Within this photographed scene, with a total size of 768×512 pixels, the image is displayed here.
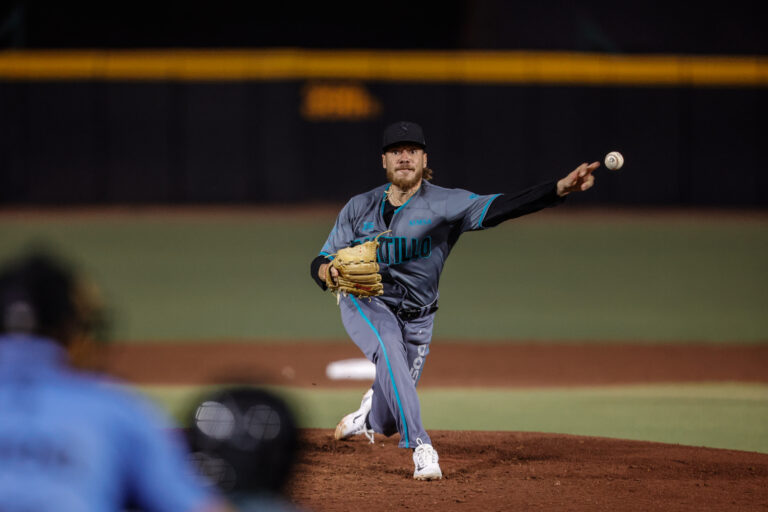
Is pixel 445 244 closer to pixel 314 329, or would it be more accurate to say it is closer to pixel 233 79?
pixel 314 329

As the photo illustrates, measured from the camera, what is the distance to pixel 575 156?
53.7 feet

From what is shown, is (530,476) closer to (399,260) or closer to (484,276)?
(399,260)

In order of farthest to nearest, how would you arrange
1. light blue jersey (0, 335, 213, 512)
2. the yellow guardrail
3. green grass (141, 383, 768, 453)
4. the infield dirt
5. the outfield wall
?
1. the outfield wall
2. the yellow guardrail
3. green grass (141, 383, 768, 453)
4. the infield dirt
5. light blue jersey (0, 335, 213, 512)

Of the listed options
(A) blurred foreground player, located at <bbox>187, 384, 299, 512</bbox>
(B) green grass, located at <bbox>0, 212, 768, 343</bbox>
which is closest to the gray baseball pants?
(A) blurred foreground player, located at <bbox>187, 384, 299, 512</bbox>

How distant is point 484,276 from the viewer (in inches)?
603

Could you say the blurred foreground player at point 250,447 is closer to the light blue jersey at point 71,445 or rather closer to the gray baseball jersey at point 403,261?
the light blue jersey at point 71,445

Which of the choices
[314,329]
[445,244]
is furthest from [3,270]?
[314,329]

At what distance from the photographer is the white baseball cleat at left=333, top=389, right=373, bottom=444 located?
531 centimetres

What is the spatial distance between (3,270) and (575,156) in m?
15.3

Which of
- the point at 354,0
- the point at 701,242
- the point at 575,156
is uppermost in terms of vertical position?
the point at 354,0

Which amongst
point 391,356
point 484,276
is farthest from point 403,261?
point 484,276

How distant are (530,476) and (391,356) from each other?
34.2 inches

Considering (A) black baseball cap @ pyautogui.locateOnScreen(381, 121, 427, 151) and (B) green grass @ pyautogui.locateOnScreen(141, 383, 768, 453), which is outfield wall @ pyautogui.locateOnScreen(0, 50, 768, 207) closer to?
(B) green grass @ pyautogui.locateOnScreen(141, 383, 768, 453)

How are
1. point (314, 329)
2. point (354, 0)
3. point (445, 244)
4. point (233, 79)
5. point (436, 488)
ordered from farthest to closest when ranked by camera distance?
point (354, 0) → point (233, 79) → point (314, 329) → point (445, 244) → point (436, 488)
